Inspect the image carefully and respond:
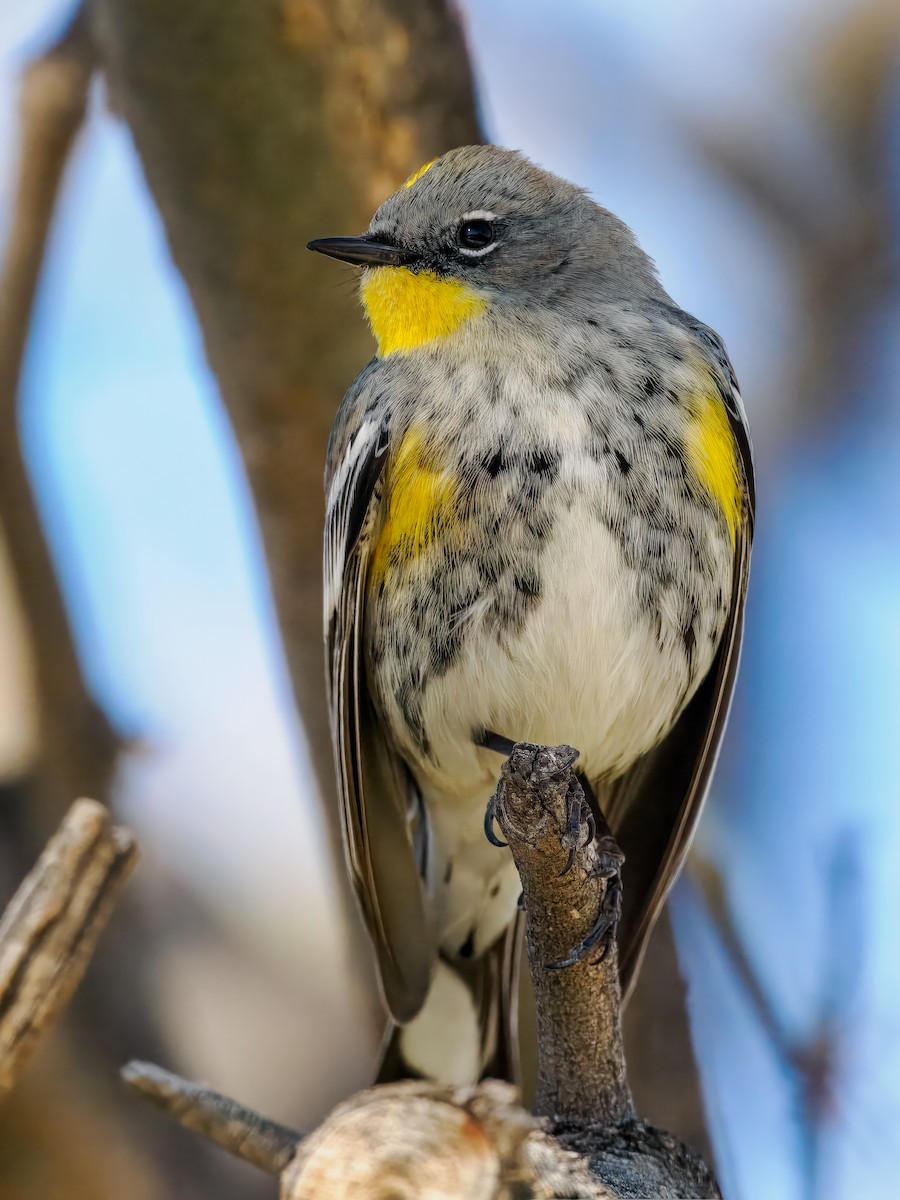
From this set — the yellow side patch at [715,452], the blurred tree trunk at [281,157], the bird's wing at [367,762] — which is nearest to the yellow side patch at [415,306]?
the bird's wing at [367,762]

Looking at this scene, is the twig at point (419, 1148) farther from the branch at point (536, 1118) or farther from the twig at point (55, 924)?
the twig at point (55, 924)

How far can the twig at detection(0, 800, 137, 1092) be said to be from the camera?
159 centimetres

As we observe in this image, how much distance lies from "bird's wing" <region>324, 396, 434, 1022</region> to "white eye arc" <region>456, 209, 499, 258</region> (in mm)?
306

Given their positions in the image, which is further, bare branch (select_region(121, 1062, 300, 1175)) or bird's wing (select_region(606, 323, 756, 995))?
bird's wing (select_region(606, 323, 756, 995))

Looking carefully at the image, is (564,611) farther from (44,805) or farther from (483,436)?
(44,805)

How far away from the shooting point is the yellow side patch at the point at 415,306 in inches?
72.8

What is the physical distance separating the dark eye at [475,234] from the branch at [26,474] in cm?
109

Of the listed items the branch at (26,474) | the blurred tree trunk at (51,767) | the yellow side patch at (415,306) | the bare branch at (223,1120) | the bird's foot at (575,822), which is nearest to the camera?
the bare branch at (223,1120)

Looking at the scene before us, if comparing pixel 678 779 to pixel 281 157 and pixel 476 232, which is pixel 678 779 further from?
pixel 281 157

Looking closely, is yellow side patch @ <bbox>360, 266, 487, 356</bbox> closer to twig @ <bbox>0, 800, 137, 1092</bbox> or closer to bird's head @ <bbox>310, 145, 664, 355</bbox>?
bird's head @ <bbox>310, 145, 664, 355</bbox>

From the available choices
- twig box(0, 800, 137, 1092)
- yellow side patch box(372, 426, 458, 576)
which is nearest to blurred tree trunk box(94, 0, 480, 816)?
yellow side patch box(372, 426, 458, 576)

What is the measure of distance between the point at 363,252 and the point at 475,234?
186 millimetres

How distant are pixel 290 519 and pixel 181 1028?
1.16 meters

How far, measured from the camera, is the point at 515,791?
1.39 m
